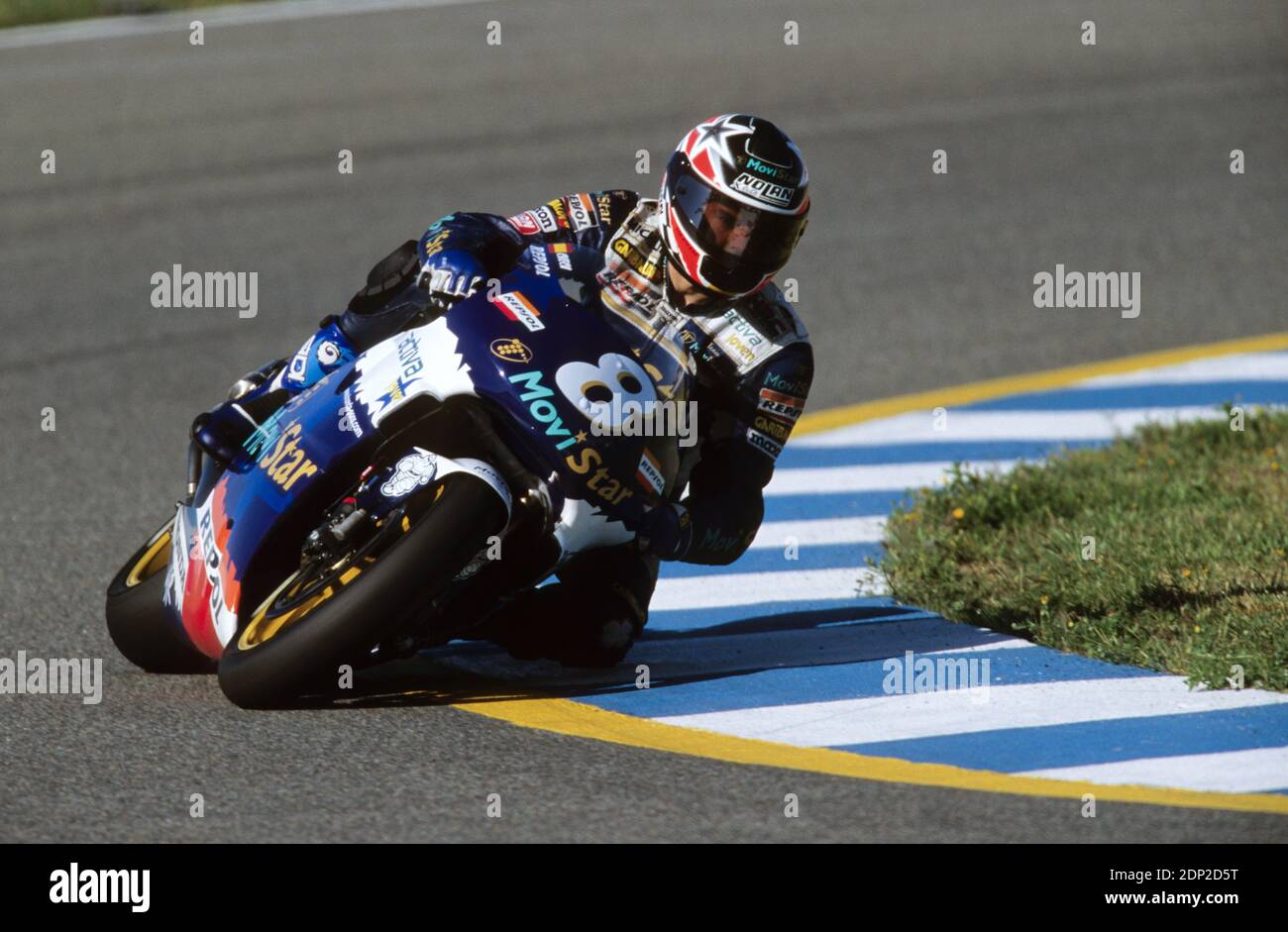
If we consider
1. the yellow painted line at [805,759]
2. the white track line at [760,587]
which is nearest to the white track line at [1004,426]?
the white track line at [760,587]

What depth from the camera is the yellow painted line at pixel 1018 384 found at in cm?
983

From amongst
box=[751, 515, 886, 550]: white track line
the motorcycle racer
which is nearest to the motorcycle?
the motorcycle racer

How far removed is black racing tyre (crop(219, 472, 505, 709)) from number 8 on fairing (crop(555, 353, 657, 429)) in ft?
1.17

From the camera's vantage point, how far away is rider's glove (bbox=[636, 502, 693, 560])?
580 cm

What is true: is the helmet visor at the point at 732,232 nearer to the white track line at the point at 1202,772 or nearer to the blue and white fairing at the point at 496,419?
the blue and white fairing at the point at 496,419

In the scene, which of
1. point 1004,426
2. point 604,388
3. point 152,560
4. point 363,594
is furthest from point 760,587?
point 1004,426

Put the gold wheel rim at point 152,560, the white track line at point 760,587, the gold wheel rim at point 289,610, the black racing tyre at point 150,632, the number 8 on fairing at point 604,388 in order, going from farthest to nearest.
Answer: the white track line at point 760,587 → the gold wheel rim at point 152,560 → the black racing tyre at point 150,632 → the number 8 on fairing at point 604,388 → the gold wheel rim at point 289,610

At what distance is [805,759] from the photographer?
216 inches

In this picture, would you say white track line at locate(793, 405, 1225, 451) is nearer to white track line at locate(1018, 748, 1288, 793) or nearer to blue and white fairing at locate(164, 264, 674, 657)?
blue and white fairing at locate(164, 264, 674, 657)

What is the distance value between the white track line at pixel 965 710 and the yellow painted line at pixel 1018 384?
3.68 metres

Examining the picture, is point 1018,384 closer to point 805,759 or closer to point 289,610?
point 805,759

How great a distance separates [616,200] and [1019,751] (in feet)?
7.21
